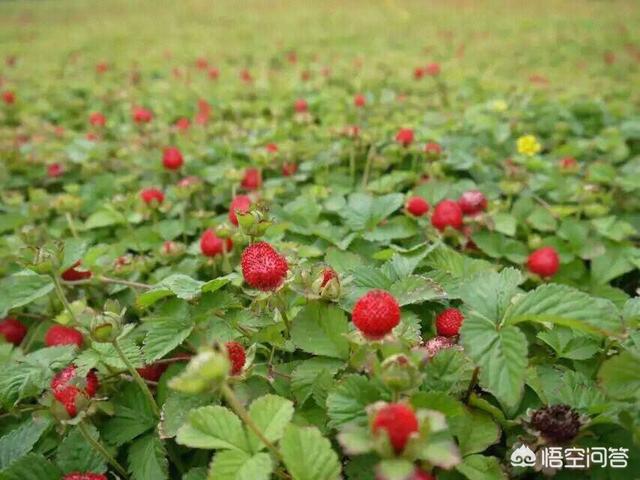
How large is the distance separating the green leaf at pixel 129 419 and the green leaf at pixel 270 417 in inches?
18.4

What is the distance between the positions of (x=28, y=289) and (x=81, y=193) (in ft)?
3.74

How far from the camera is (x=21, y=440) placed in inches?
51.4

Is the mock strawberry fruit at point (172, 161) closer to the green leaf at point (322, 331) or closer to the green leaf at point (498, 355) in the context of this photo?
the green leaf at point (322, 331)

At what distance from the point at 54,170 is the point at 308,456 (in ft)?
8.09

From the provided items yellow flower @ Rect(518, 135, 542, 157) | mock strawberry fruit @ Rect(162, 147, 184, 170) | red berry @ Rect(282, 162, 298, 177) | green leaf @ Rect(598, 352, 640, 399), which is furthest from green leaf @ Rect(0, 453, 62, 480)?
yellow flower @ Rect(518, 135, 542, 157)

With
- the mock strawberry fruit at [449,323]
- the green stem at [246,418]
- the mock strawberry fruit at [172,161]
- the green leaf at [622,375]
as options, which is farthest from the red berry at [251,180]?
the green leaf at [622,375]

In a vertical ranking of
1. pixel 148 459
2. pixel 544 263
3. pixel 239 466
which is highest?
pixel 239 466

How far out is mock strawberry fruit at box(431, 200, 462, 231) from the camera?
193 centimetres

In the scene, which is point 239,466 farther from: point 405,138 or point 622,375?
point 405,138

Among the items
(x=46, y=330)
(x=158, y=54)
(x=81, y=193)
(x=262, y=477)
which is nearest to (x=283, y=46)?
(x=158, y=54)

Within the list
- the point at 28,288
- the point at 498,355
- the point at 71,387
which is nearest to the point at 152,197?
the point at 28,288

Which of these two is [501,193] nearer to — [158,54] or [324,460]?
[324,460]

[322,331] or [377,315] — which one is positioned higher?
[377,315]

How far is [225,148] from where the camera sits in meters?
2.97
